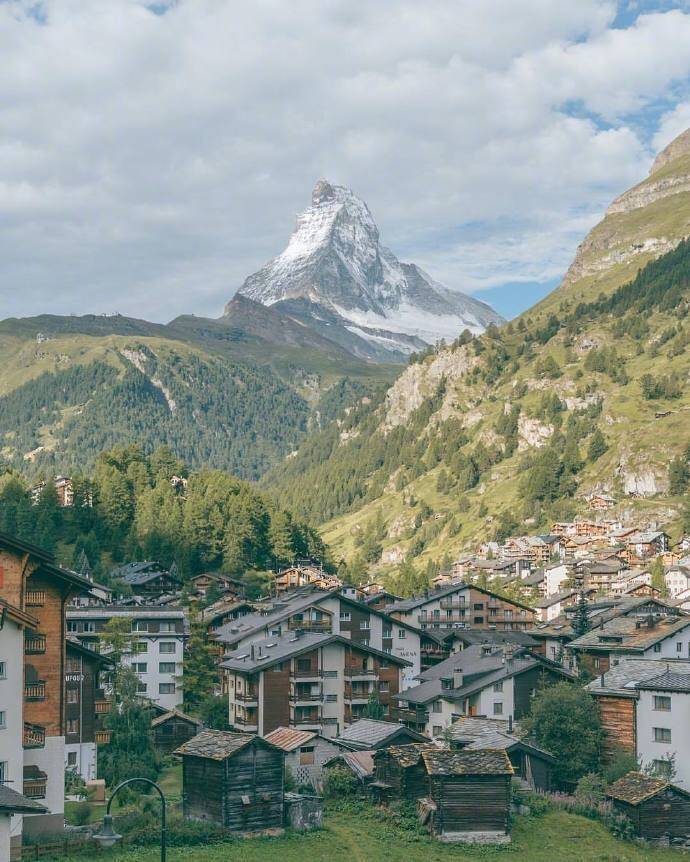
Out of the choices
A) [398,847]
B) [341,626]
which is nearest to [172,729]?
[341,626]

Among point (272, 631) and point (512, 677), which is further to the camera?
point (272, 631)

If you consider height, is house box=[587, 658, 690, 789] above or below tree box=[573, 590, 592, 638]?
below

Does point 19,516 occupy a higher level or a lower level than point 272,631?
higher

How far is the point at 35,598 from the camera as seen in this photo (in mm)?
56812

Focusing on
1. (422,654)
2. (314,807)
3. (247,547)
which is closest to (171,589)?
(247,547)

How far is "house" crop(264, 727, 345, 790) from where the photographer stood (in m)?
68.7

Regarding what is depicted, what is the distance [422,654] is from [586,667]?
24.1 metres

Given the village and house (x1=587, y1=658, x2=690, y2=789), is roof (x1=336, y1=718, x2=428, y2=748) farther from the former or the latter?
house (x1=587, y1=658, x2=690, y2=789)

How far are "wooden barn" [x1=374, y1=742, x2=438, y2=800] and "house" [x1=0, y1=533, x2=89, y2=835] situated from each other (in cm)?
1813

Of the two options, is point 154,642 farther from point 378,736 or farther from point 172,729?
point 378,736

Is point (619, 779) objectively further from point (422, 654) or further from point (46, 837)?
point (422, 654)

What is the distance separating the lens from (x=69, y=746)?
72250 mm

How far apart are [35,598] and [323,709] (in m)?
35.2

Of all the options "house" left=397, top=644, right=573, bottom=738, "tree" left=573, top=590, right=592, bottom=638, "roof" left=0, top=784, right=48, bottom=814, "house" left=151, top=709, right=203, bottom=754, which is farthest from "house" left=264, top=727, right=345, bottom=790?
"tree" left=573, top=590, right=592, bottom=638
